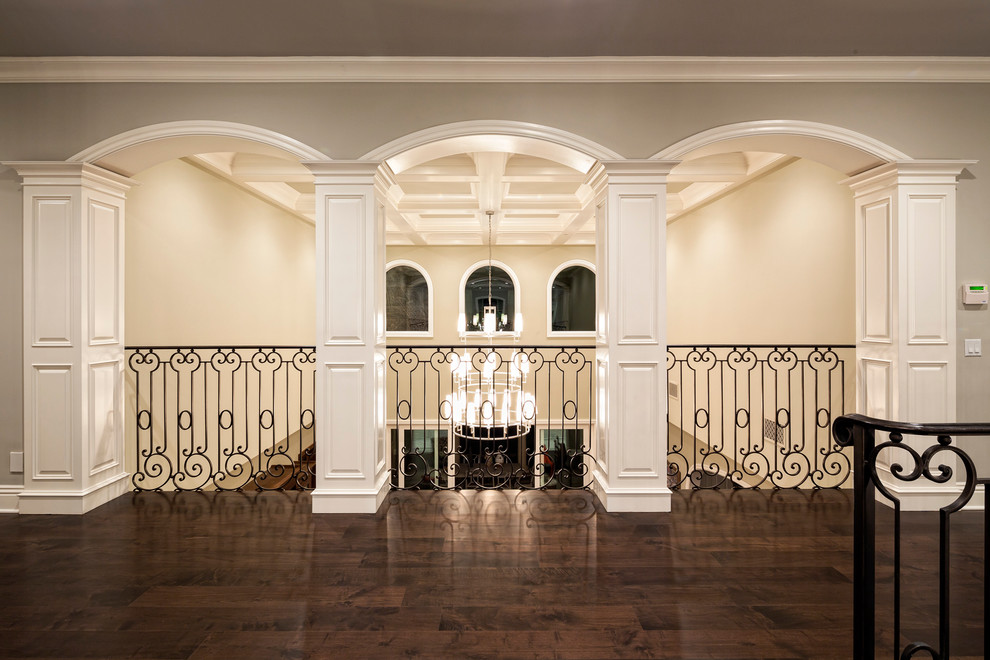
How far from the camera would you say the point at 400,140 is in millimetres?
4000

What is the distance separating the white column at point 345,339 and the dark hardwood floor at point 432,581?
9.5 inches

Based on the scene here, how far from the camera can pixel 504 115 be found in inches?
158

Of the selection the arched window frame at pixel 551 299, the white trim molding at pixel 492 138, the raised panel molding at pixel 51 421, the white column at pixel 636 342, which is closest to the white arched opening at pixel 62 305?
the raised panel molding at pixel 51 421

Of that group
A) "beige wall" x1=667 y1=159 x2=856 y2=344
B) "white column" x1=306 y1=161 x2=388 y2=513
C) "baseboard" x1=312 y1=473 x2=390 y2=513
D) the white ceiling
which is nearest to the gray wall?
"white column" x1=306 y1=161 x2=388 y2=513

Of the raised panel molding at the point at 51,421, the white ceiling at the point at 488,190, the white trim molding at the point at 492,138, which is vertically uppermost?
the white ceiling at the point at 488,190

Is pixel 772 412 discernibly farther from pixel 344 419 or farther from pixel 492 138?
pixel 344 419

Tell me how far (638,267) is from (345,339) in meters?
2.19

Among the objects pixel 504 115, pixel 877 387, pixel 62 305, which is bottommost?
pixel 877 387

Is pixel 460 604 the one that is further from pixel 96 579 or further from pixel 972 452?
pixel 972 452

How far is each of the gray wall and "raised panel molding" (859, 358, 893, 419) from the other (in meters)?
0.49

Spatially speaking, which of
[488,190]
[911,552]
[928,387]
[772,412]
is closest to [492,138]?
[488,190]

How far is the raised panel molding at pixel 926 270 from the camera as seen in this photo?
13.1 ft

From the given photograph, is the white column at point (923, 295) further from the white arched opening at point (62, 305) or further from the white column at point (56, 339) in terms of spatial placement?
the white column at point (56, 339)

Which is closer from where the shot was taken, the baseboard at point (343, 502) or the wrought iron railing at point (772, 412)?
the baseboard at point (343, 502)
